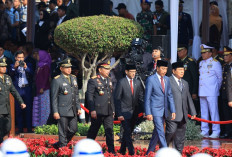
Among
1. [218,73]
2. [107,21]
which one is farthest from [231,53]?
[107,21]

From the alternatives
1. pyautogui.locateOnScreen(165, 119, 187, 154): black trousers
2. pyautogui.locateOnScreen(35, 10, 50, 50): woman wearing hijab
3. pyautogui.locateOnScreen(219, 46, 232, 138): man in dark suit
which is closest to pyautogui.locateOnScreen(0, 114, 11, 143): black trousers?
pyautogui.locateOnScreen(165, 119, 187, 154): black trousers

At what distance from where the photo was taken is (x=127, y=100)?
12.2 metres

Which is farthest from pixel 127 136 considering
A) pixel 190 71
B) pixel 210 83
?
pixel 190 71

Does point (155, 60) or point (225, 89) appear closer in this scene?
point (155, 60)

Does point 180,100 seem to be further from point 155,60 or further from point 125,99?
point 155,60

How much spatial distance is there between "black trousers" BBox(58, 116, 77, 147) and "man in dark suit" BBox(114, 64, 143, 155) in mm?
1033

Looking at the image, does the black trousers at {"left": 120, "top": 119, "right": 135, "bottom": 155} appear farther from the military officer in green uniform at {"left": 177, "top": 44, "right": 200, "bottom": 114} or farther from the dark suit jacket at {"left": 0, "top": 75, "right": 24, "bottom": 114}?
the military officer in green uniform at {"left": 177, "top": 44, "right": 200, "bottom": 114}

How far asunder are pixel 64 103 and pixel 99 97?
70 cm

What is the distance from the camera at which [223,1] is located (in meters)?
17.4

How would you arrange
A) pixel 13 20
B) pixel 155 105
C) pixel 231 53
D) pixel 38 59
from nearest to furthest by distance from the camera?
pixel 155 105
pixel 231 53
pixel 38 59
pixel 13 20

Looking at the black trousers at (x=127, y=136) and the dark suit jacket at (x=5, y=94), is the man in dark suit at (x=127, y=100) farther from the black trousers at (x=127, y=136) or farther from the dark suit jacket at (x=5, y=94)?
the dark suit jacket at (x=5, y=94)

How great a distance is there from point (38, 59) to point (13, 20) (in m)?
2.65

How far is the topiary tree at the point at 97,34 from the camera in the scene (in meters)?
15.0

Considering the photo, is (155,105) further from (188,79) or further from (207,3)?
(207,3)
